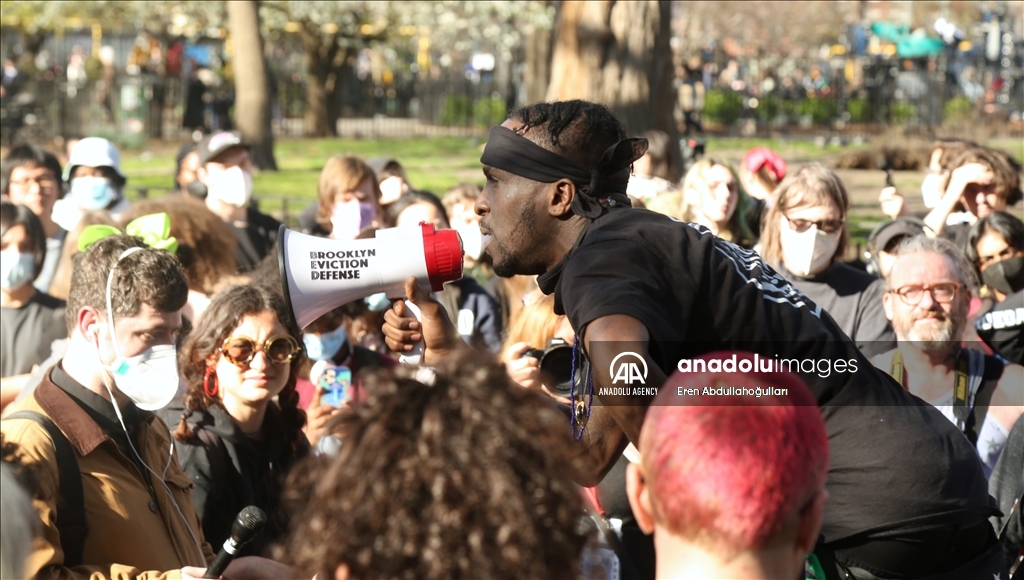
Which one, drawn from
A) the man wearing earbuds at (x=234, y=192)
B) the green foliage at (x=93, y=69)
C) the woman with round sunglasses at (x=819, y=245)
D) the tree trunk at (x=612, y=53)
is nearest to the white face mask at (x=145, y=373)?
the woman with round sunglasses at (x=819, y=245)

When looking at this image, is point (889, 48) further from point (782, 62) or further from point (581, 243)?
point (581, 243)

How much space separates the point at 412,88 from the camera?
28.9m

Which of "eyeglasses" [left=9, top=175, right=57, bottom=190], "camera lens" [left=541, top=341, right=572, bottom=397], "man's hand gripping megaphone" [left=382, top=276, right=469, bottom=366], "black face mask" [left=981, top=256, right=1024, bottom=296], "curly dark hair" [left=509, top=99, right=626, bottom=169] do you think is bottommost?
"black face mask" [left=981, top=256, right=1024, bottom=296]

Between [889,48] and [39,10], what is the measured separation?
76.8 ft

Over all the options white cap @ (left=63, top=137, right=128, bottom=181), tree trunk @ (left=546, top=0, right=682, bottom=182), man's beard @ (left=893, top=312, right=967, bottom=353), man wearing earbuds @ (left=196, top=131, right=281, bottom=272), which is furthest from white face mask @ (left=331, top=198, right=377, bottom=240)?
tree trunk @ (left=546, top=0, right=682, bottom=182)

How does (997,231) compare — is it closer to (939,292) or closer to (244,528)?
(939,292)

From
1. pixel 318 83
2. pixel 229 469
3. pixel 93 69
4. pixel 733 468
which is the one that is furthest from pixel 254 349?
pixel 93 69

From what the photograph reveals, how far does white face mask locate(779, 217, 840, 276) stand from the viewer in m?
6.17

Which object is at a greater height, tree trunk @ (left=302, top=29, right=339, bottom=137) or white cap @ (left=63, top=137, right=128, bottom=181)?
white cap @ (left=63, top=137, right=128, bottom=181)

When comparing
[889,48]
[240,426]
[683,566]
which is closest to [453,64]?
[889,48]

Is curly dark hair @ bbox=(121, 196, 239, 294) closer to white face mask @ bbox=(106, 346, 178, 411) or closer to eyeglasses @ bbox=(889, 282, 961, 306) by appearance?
white face mask @ bbox=(106, 346, 178, 411)

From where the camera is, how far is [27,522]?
8.76 feet

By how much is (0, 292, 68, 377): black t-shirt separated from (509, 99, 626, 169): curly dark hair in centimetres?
344

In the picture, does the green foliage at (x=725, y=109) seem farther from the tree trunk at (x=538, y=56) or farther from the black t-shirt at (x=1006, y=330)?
the black t-shirt at (x=1006, y=330)
